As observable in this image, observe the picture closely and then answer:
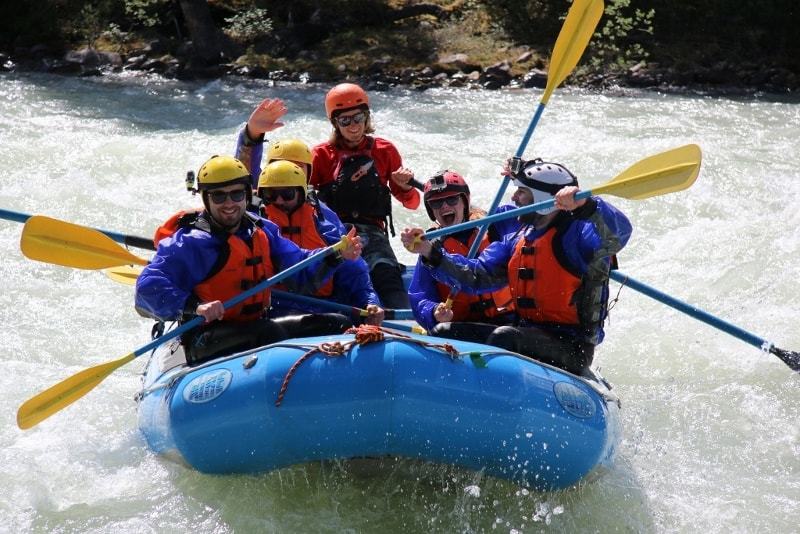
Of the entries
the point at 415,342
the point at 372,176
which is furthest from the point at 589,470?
the point at 372,176

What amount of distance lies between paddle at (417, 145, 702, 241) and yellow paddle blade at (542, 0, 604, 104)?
1276mm

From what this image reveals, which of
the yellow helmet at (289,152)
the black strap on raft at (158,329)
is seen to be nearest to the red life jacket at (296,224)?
the yellow helmet at (289,152)

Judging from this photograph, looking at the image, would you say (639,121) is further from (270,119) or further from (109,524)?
(109,524)

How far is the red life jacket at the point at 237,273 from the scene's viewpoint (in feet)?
14.6

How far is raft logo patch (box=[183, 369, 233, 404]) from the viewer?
396cm

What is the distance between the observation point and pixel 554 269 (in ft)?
14.2

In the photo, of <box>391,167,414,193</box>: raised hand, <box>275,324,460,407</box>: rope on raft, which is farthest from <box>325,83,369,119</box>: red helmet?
<box>275,324,460,407</box>: rope on raft

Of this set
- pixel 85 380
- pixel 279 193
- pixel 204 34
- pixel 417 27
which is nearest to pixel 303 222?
pixel 279 193

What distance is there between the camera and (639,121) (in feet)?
36.7

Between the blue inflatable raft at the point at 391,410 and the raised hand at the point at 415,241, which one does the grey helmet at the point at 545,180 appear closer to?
the raised hand at the point at 415,241

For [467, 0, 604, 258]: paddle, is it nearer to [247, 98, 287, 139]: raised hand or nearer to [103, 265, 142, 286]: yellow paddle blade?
[247, 98, 287, 139]: raised hand

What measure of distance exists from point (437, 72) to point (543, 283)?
9.15 meters

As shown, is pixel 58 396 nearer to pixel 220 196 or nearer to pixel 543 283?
pixel 220 196

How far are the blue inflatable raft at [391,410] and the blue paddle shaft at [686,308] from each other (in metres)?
1.16
